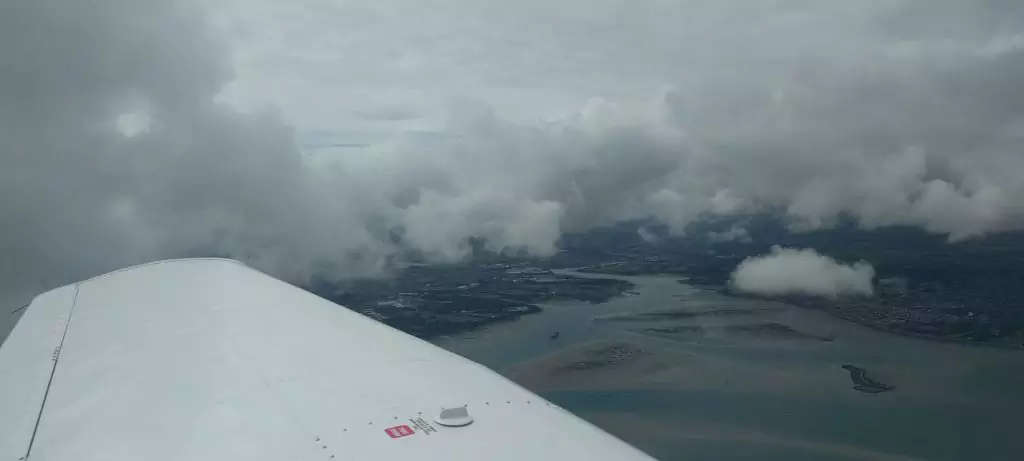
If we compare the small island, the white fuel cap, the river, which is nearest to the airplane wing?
the white fuel cap

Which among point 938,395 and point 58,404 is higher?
point 58,404

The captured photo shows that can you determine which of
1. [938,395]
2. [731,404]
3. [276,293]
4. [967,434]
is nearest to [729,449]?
[731,404]

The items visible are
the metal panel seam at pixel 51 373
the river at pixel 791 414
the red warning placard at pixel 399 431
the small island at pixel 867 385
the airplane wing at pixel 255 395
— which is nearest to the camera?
the airplane wing at pixel 255 395

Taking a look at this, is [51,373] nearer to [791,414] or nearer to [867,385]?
[791,414]

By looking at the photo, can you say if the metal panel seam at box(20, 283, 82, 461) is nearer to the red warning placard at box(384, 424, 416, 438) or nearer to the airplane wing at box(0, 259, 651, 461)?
the airplane wing at box(0, 259, 651, 461)

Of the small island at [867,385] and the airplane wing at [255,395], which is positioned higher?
the airplane wing at [255,395]

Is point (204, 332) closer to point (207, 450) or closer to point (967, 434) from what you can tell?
point (207, 450)

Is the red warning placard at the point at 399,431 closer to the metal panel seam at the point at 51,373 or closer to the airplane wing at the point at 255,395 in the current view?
the airplane wing at the point at 255,395

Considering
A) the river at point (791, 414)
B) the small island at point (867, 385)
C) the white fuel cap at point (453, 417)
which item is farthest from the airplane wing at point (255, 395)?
the small island at point (867, 385)
